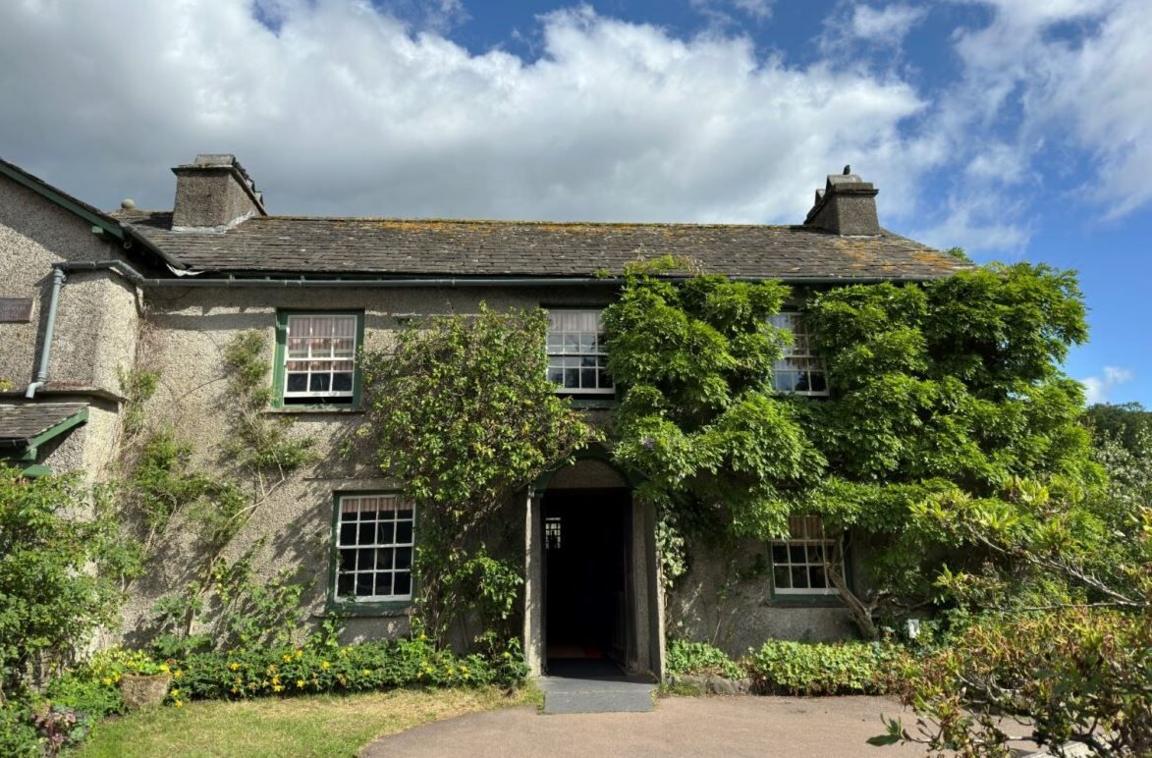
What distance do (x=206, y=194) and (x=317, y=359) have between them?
4.77m

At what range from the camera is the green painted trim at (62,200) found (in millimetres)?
10555

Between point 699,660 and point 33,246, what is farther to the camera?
point 33,246

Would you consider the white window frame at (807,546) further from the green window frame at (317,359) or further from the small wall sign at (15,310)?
the small wall sign at (15,310)

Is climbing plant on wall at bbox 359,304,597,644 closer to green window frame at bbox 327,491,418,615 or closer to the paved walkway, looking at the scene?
green window frame at bbox 327,491,418,615

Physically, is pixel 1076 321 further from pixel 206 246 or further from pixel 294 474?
pixel 206 246

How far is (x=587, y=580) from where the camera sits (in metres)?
15.2

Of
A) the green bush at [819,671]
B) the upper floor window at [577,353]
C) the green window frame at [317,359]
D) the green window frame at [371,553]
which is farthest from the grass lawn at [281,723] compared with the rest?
the upper floor window at [577,353]

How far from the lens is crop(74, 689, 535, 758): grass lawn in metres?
7.11

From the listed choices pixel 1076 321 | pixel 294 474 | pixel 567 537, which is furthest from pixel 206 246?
pixel 1076 321

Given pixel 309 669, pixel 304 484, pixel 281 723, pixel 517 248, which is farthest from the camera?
pixel 517 248

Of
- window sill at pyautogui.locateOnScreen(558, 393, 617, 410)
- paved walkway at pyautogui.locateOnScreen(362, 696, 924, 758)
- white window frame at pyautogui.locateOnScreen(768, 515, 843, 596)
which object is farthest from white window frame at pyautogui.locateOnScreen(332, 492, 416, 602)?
white window frame at pyautogui.locateOnScreen(768, 515, 843, 596)

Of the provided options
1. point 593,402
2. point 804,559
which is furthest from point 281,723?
point 804,559

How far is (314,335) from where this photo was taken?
37.9 ft

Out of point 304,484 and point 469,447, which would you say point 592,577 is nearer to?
point 469,447
